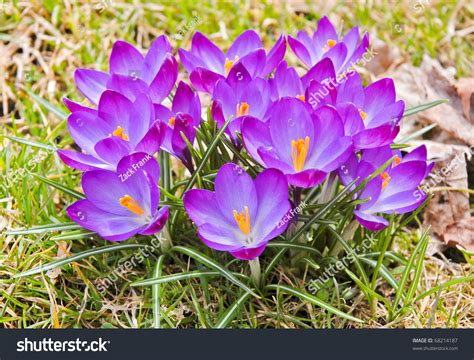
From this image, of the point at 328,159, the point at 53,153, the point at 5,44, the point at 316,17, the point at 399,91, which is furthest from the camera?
the point at 316,17

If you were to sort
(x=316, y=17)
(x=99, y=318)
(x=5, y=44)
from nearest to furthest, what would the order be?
1. (x=99, y=318)
2. (x=5, y=44)
3. (x=316, y=17)

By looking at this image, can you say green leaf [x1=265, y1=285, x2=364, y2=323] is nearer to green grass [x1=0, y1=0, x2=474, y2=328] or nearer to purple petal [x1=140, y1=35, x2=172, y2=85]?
green grass [x1=0, y1=0, x2=474, y2=328]

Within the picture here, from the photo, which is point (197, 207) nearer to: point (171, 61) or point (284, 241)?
point (284, 241)

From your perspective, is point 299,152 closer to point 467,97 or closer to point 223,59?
point 223,59

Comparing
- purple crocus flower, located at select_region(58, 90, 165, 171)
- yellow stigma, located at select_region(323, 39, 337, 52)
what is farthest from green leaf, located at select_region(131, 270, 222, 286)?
yellow stigma, located at select_region(323, 39, 337, 52)

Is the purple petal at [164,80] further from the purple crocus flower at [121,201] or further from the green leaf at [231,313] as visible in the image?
the green leaf at [231,313]

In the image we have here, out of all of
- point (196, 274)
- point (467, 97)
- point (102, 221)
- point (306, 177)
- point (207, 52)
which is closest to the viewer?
→ point (306, 177)

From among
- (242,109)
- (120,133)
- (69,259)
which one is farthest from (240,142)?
(69,259)

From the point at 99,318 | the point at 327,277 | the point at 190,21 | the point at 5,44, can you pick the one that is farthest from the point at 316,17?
the point at 99,318
